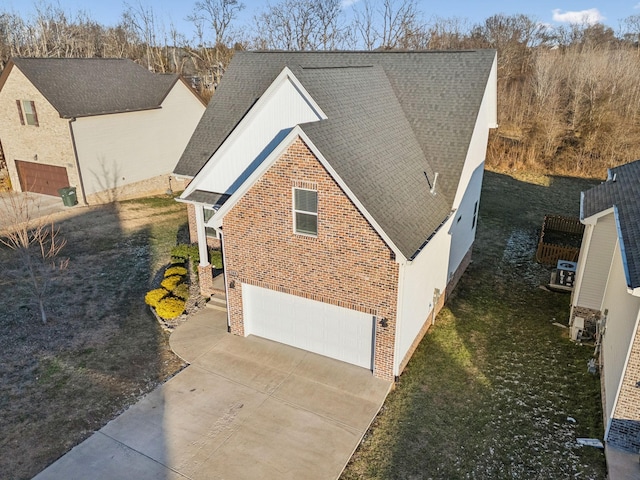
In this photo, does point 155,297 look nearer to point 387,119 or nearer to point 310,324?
point 310,324

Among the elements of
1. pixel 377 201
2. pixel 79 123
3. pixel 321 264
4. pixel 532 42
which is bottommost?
pixel 321 264

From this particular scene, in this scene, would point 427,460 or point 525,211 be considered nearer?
point 427,460

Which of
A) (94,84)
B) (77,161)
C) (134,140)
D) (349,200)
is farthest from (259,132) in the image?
(94,84)

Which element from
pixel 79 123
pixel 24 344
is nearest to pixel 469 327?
pixel 24 344

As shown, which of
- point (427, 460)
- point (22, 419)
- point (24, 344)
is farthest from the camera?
point (24, 344)

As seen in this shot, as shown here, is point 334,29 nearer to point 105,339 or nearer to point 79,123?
point 79,123

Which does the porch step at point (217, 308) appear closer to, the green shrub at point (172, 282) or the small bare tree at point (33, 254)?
the green shrub at point (172, 282)

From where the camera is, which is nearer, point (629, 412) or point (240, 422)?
point (629, 412)
